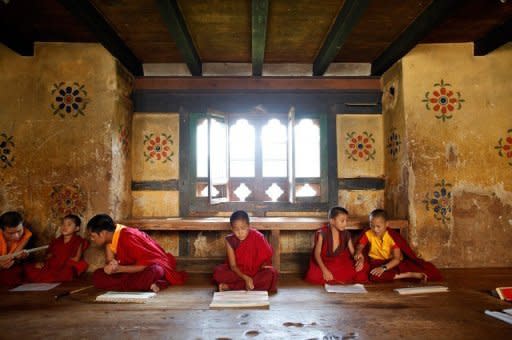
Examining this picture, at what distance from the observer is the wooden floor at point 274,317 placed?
2.51 meters

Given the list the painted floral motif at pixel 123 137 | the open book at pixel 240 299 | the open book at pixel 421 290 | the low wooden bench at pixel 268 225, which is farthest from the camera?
the painted floral motif at pixel 123 137

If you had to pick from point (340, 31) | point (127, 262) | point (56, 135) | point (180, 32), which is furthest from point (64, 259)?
point (340, 31)

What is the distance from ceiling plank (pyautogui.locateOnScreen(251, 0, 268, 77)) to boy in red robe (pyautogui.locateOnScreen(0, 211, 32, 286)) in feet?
10.7

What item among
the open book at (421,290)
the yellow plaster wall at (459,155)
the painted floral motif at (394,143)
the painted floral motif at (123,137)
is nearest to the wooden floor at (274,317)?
the open book at (421,290)

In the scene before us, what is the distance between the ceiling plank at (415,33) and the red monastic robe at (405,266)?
2123 millimetres

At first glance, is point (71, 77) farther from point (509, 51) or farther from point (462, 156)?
point (509, 51)

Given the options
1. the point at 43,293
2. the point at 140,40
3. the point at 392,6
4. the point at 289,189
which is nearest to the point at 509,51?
the point at 392,6

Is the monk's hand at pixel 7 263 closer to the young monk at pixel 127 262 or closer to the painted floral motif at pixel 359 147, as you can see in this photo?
the young monk at pixel 127 262

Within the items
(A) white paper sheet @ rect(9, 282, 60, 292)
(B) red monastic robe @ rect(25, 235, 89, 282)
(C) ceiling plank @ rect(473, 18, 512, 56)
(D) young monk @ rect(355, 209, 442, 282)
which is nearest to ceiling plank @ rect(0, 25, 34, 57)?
(B) red monastic robe @ rect(25, 235, 89, 282)

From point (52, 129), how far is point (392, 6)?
4058 millimetres

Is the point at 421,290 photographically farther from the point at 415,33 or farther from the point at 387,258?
the point at 415,33

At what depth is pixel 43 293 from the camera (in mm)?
3531

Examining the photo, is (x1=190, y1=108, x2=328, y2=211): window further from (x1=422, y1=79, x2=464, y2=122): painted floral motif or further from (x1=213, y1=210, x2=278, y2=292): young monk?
(x1=422, y1=79, x2=464, y2=122): painted floral motif

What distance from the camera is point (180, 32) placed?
379 centimetres
